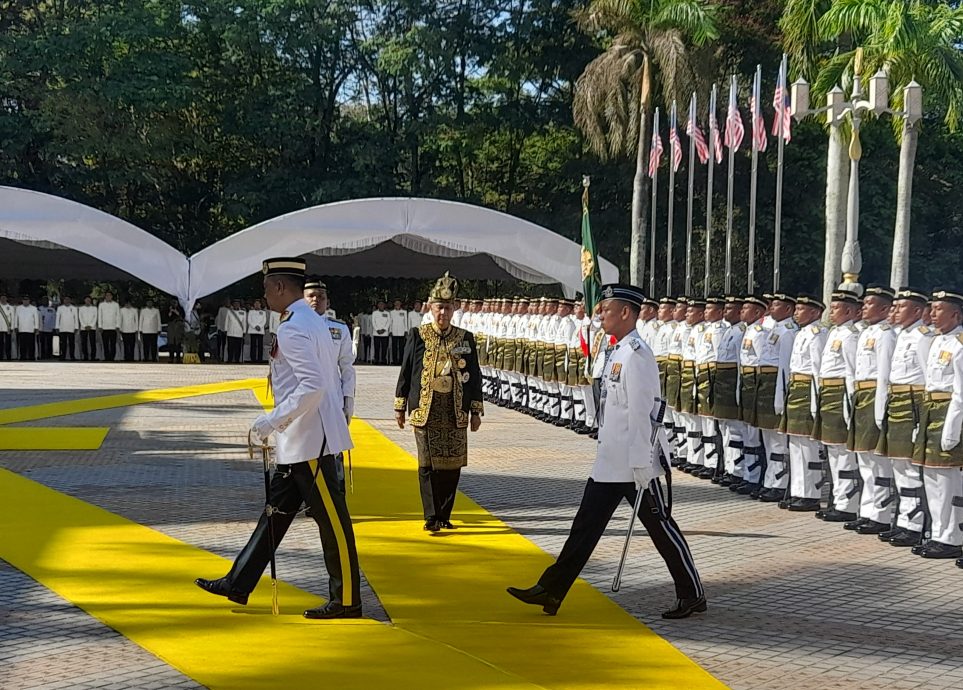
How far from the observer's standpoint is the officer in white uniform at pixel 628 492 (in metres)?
7.51

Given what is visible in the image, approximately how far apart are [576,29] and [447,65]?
16.9 feet

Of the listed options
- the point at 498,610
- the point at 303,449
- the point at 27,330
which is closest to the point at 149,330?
the point at 27,330

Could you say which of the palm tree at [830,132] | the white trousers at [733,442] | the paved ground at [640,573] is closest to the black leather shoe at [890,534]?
the paved ground at [640,573]

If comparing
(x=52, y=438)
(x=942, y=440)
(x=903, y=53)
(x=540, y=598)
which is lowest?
(x=540, y=598)

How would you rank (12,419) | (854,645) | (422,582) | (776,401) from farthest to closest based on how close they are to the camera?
(12,419) < (776,401) < (422,582) < (854,645)

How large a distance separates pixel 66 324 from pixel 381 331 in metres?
8.73

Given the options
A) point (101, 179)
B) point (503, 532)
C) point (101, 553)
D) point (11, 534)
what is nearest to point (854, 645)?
point (503, 532)

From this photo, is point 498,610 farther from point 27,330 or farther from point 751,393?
point 27,330

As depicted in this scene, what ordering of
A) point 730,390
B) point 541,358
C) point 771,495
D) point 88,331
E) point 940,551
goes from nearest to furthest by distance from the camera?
point 940,551, point 771,495, point 730,390, point 541,358, point 88,331

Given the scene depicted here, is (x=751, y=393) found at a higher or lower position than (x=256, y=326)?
lower

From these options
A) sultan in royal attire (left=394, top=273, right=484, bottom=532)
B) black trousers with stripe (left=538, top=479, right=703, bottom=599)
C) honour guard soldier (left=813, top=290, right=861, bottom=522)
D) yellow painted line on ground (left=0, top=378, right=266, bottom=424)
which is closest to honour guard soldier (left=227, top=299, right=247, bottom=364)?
yellow painted line on ground (left=0, top=378, right=266, bottom=424)

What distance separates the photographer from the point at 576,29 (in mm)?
49750

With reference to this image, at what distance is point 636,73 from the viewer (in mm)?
40312

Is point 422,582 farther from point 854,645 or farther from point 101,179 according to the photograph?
point 101,179
